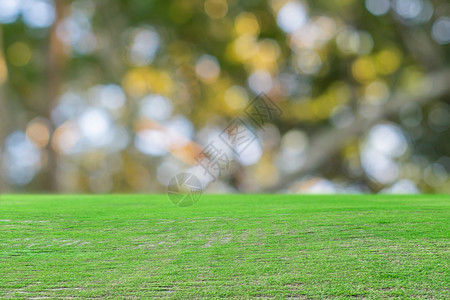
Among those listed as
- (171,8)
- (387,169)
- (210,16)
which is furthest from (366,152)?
(171,8)

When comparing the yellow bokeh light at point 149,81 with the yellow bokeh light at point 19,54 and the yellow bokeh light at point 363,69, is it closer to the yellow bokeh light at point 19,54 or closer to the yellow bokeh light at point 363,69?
the yellow bokeh light at point 19,54

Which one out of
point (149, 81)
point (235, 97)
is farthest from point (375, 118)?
point (149, 81)

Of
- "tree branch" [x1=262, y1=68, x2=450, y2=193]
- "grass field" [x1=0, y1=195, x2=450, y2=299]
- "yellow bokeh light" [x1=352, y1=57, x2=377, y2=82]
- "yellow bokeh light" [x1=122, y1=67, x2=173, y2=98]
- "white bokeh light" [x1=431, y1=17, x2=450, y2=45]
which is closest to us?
"grass field" [x1=0, y1=195, x2=450, y2=299]

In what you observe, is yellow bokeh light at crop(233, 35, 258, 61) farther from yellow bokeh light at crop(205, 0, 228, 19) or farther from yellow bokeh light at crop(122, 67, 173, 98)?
yellow bokeh light at crop(122, 67, 173, 98)

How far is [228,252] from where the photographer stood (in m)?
1.79

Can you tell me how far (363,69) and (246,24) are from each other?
6.94 feet

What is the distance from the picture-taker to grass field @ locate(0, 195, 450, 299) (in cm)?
152

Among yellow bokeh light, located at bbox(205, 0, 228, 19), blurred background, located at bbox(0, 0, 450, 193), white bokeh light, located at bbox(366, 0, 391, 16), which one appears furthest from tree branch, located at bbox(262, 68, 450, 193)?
yellow bokeh light, located at bbox(205, 0, 228, 19)

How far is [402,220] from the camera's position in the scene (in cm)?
215

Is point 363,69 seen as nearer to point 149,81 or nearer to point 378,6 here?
point 378,6

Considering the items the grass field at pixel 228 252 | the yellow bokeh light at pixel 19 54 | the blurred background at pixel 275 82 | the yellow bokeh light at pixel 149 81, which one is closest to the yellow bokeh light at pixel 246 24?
the blurred background at pixel 275 82

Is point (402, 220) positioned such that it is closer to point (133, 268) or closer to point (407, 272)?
point (407, 272)

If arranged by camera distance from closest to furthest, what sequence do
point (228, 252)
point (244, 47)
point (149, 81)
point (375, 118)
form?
point (228, 252) < point (375, 118) < point (244, 47) < point (149, 81)

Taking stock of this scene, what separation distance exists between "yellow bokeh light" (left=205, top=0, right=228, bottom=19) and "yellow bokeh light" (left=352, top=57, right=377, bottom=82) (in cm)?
236
